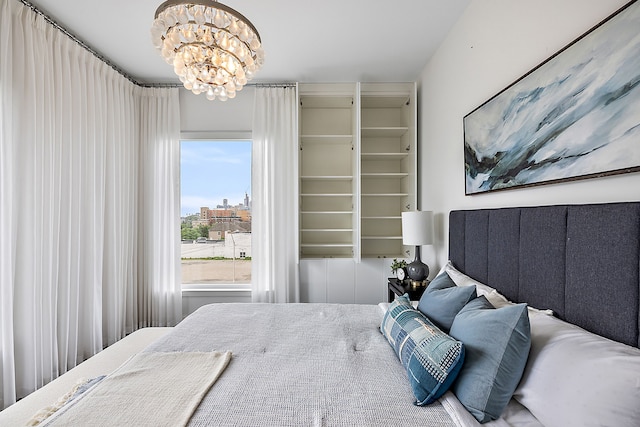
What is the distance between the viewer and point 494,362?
0.96 metres

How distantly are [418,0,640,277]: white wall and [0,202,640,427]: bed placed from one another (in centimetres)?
11

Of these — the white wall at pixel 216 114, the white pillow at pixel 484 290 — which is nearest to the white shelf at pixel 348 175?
the white wall at pixel 216 114

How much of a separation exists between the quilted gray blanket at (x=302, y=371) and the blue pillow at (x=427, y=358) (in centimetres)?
5

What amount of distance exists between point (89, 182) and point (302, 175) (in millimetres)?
2012

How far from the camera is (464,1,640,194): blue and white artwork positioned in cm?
98

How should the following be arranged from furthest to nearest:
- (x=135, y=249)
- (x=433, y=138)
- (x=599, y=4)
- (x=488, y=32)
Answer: (x=135, y=249) < (x=433, y=138) < (x=488, y=32) < (x=599, y=4)

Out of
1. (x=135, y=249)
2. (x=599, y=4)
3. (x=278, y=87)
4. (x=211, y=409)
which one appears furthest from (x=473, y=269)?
(x=135, y=249)

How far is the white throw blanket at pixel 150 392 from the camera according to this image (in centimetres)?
95

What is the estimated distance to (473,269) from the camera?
1.88 meters

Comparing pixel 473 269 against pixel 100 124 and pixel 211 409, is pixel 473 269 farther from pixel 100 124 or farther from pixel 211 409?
pixel 100 124

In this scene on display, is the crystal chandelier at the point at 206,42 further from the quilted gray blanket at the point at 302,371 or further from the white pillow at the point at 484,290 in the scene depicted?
the white pillow at the point at 484,290

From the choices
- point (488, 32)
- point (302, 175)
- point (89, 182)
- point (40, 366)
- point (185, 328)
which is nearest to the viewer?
point (185, 328)

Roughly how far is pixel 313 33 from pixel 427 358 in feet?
8.01

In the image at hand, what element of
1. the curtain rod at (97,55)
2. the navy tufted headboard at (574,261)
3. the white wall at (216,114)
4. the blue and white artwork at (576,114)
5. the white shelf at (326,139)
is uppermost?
the curtain rod at (97,55)
